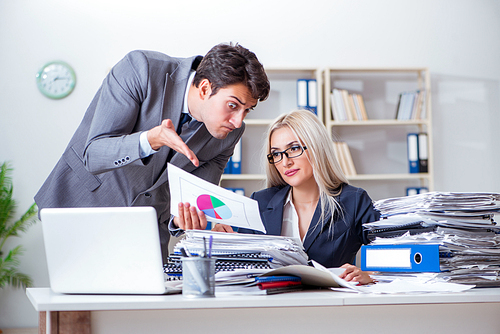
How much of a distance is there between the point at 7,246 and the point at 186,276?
3.48 metres

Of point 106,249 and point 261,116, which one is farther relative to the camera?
point 261,116

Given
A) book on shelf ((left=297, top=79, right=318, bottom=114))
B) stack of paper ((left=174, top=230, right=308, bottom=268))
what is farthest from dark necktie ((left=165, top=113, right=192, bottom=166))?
book on shelf ((left=297, top=79, right=318, bottom=114))

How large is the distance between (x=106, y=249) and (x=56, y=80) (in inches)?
134

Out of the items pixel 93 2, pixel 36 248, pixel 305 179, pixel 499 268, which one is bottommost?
pixel 36 248

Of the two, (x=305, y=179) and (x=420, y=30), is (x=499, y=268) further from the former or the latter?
(x=420, y=30)

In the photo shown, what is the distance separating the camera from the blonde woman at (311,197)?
172 centimetres

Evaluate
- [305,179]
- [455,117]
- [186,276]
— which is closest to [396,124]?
[455,117]

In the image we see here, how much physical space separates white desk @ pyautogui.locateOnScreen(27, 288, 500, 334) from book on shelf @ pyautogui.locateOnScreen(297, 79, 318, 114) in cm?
298

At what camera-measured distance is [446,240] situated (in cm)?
94

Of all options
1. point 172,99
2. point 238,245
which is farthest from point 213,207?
point 172,99

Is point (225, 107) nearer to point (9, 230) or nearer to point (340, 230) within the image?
point (340, 230)

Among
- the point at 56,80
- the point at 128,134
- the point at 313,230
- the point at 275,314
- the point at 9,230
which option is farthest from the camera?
the point at 56,80

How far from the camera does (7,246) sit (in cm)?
365

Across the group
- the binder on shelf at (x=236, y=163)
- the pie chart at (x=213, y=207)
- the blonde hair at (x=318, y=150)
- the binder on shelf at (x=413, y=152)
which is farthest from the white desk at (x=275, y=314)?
the binder on shelf at (x=413, y=152)
